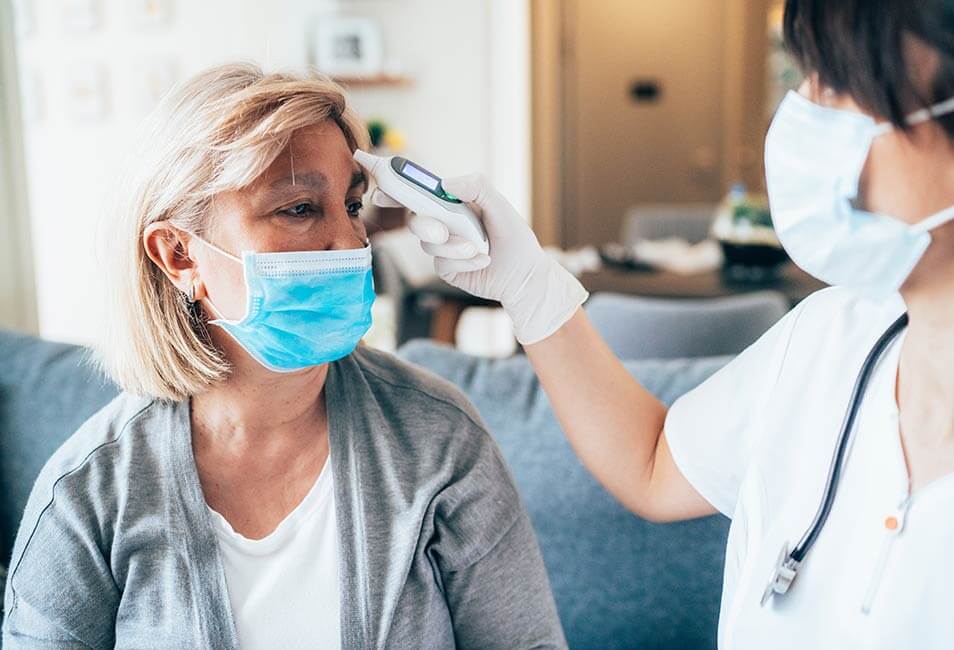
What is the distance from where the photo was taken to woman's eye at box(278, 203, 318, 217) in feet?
3.79

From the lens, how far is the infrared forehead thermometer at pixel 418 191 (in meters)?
1.18

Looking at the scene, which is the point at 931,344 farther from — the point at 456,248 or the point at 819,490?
the point at 456,248

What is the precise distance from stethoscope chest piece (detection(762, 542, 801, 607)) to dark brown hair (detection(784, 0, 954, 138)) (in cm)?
44

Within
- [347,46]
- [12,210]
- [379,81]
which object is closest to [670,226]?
[379,81]

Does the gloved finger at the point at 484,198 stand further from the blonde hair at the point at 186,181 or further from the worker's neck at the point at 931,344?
the worker's neck at the point at 931,344

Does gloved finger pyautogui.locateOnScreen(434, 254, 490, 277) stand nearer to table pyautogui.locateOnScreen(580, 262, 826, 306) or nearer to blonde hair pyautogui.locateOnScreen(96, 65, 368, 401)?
blonde hair pyautogui.locateOnScreen(96, 65, 368, 401)

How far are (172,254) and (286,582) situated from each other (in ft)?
1.41

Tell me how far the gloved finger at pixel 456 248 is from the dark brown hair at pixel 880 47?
19.1 inches

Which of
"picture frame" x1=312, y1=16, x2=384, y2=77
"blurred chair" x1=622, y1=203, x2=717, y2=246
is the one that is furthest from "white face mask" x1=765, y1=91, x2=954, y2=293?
"picture frame" x1=312, y1=16, x2=384, y2=77

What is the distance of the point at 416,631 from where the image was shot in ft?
3.87

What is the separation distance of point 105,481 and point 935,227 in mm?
965

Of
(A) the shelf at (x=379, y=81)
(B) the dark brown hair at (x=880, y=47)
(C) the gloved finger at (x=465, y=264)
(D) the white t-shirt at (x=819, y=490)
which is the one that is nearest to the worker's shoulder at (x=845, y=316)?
(D) the white t-shirt at (x=819, y=490)

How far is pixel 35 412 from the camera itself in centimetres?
176

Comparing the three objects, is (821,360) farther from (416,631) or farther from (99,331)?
(99,331)
